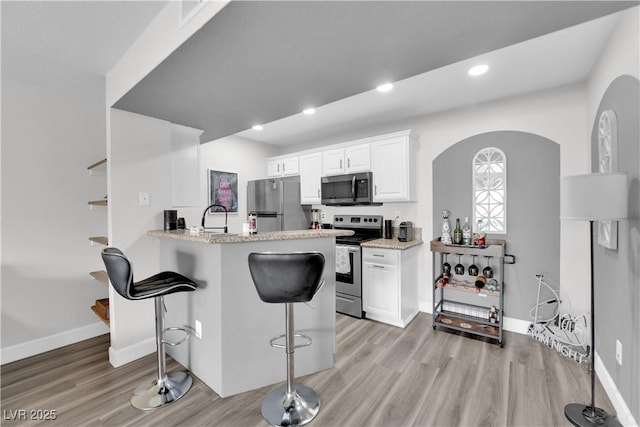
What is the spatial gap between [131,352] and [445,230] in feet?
10.8

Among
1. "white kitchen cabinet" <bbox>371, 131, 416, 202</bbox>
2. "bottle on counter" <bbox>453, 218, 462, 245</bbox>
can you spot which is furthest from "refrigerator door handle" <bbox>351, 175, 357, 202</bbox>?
"bottle on counter" <bbox>453, 218, 462, 245</bbox>

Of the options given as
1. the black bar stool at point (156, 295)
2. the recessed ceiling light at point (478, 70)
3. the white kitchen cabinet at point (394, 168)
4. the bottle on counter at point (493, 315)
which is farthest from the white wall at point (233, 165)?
the bottle on counter at point (493, 315)

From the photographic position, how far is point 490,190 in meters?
2.94

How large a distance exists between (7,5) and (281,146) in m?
3.60

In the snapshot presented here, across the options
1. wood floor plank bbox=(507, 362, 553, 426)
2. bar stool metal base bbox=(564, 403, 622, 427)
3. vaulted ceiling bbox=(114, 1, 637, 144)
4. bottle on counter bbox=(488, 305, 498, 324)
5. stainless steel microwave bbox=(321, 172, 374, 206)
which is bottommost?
wood floor plank bbox=(507, 362, 553, 426)

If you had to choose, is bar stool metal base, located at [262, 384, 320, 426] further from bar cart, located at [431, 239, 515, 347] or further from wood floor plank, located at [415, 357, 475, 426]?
bar cart, located at [431, 239, 515, 347]

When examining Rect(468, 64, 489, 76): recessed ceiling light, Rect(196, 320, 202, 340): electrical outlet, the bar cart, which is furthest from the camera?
the bar cart

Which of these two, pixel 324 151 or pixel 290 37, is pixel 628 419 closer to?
pixel 290 37

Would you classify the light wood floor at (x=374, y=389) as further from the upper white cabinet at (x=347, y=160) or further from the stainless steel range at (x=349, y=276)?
the upper white cabinet at (x=347, y=160)

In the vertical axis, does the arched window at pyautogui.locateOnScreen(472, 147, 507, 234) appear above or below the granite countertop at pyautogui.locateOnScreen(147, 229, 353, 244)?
above

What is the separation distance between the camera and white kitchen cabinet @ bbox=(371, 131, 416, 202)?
322cm

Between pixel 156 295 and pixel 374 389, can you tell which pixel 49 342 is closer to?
pixel 156 295

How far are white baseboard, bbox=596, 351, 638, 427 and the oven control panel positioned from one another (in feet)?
7.65

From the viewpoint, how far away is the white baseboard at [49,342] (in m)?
2.34
